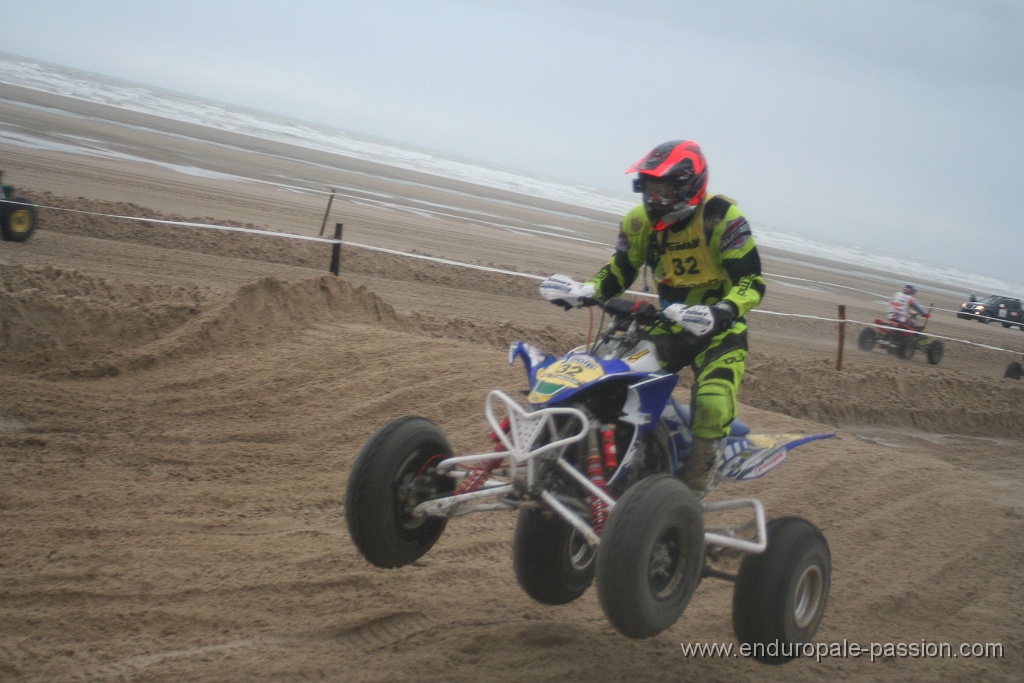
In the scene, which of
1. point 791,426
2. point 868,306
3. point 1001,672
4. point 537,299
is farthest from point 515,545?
point 868,306

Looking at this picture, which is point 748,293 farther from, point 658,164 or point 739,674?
point 739,674

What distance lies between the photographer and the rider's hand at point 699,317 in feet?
12.8

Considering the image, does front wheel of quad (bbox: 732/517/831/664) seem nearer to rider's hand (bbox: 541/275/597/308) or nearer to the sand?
the sand

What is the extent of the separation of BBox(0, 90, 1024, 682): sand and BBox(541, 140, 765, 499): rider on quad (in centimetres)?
131

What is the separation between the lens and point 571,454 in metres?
4.02

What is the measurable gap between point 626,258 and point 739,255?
0.70 metres

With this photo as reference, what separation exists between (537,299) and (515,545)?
11772mm

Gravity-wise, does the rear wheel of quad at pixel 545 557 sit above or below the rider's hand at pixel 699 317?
below

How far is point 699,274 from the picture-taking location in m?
4.66

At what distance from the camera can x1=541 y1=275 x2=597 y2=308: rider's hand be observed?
4477mm

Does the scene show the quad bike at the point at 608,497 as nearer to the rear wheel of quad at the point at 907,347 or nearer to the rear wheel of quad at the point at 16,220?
the rear wheel of quad at the point at 16,220

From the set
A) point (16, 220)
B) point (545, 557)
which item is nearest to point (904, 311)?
point (545, 557)

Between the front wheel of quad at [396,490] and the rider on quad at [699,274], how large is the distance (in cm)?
109

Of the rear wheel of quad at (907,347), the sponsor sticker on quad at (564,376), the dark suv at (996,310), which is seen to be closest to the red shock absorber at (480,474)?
the sponsor sticker on quad at (564,376)
